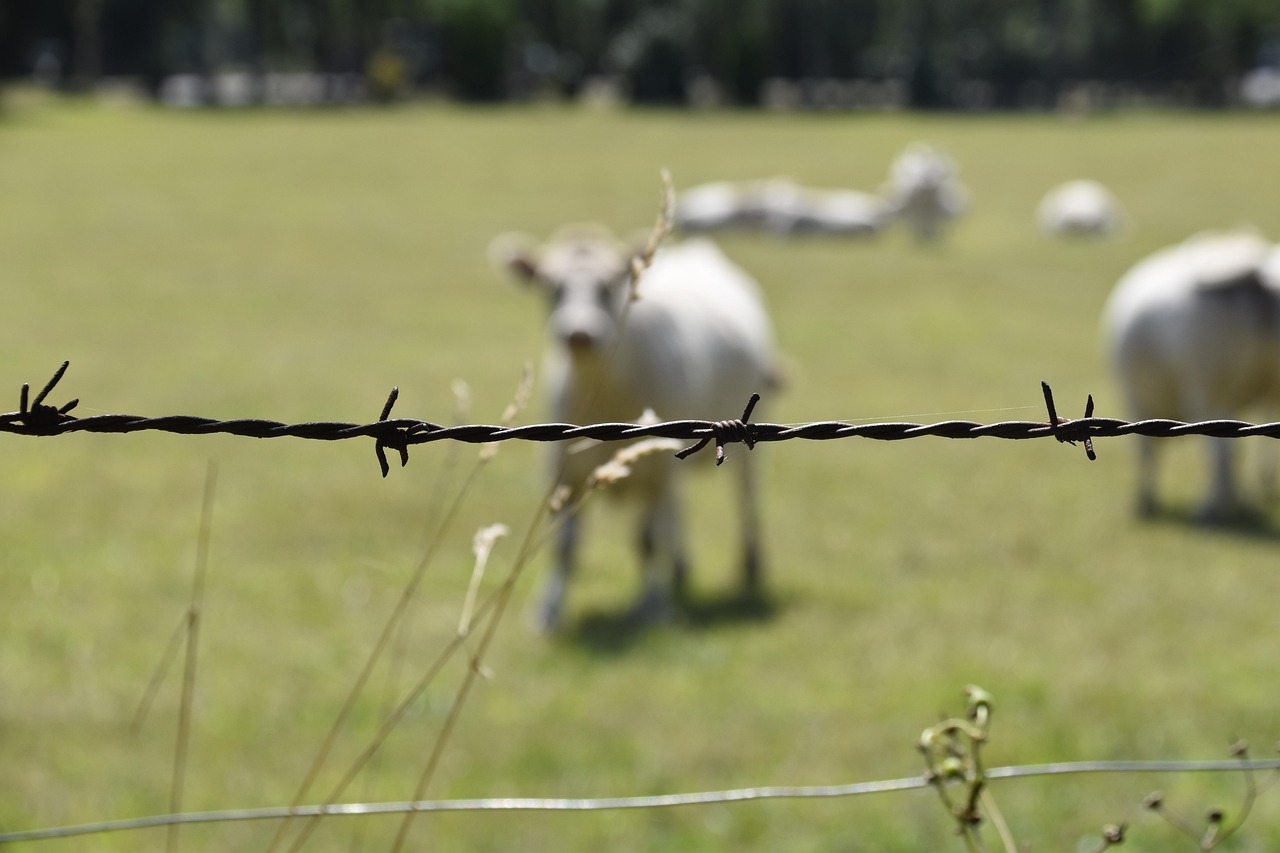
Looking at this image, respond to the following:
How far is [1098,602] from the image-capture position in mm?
7074

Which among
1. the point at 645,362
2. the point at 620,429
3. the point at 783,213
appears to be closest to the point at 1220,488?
the point at 645,362

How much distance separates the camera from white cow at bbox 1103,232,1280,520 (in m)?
A: 8.05

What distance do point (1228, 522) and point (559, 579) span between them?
3.87 m

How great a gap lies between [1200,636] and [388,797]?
3.56 meters

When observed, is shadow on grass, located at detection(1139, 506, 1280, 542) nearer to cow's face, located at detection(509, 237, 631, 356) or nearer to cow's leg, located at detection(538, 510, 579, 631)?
cow's leg, located at detection(538, 510, 579, 631)

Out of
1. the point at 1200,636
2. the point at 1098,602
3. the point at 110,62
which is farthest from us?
the point at 110,62

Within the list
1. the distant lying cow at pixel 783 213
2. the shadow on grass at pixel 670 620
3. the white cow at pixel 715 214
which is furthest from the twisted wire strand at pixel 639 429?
the white cow at pixel 715 214

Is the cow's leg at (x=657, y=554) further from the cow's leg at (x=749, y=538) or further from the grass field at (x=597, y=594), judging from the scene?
the cow's leg at (x=749, y=538)

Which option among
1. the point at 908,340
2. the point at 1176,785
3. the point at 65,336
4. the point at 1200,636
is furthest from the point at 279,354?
the point at 1176,785

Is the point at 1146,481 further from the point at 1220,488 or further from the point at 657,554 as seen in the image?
the point at 657,554

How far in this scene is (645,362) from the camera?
6414mm

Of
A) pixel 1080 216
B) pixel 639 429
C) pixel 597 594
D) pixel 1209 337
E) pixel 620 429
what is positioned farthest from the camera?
pixel 1080 216

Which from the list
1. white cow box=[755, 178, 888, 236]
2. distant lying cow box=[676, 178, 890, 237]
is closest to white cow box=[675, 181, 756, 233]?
distant lying cow box=[676, 178, 890, 237]

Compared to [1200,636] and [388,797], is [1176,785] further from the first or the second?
[388,797]
